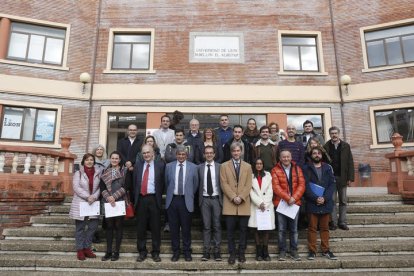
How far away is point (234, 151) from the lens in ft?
17.2

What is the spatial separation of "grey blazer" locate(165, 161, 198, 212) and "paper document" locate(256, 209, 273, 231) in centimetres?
110

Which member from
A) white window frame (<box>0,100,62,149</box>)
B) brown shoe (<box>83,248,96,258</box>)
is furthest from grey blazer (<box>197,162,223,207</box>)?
white window frame (<box>0,100,62,149</box>)

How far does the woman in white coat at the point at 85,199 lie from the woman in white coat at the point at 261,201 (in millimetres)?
2686

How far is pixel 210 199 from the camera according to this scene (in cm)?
513

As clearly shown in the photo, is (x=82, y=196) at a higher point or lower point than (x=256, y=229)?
higher

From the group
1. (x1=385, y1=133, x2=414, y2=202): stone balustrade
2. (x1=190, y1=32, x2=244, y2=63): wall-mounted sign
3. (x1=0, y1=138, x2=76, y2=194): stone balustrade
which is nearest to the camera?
(x1=0, y1=138, x2=76, y2=194): stone balustrade

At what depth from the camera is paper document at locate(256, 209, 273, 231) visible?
4.95 meters

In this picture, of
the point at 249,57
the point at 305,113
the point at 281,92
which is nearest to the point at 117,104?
the point at 249,57

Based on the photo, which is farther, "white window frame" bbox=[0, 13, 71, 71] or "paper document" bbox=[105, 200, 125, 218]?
"white window frame" bbox=[0, 13, 71, 71]

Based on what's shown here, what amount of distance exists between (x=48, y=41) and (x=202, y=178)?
10006 millimetres

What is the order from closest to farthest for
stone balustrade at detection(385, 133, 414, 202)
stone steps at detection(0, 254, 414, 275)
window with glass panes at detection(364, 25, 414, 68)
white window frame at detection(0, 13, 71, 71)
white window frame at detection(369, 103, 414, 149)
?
stone steps at detection(0, 254, 414, 275), stone balustrade at detection(385, 133, 414, 202), white window frame at detection(369, 103, 414, 149), white window frame at detection(0, 13, 71, 71), window with glass panes at detection(364, 25, 414, 68)

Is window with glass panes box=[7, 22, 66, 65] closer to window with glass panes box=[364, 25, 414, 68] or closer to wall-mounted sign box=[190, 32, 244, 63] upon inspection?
wall-mounted sign box=[190, 32, 244, 63]

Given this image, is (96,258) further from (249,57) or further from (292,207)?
(249,57)

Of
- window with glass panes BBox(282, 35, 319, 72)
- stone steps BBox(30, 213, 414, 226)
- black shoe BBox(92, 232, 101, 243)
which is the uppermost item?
window with glass panes BBox(282, 35, 319, 72)
